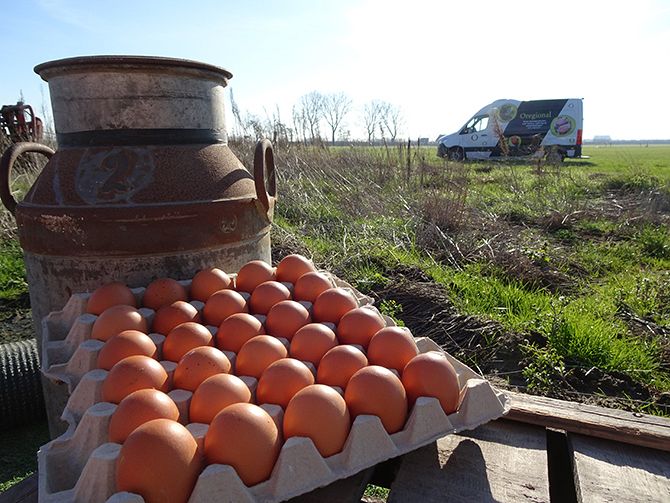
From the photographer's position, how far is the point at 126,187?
82.4 inches

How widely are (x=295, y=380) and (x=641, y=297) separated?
11.0 feet

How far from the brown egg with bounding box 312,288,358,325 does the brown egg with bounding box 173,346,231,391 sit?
0.52 metres

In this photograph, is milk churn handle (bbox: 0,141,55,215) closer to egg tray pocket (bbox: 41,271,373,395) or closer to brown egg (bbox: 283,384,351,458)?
egg tray pocket (bbox: 41,271,373,395)

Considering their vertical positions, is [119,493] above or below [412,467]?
above

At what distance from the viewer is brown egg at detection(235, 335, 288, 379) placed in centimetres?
163

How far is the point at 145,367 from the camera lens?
1.51 metres

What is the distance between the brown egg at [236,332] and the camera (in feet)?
5.95

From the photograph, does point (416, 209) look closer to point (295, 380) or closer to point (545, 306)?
point (545, 306)

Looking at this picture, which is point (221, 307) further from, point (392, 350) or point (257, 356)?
point (392, 350)

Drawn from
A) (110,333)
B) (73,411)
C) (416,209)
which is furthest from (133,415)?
(416,209)

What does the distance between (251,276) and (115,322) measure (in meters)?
A: 0.64

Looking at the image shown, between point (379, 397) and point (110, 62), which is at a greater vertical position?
point (110, 62)

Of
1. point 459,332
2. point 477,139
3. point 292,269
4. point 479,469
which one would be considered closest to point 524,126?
point 477,139

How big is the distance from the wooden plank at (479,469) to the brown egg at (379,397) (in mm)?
168
